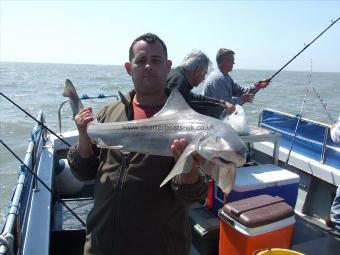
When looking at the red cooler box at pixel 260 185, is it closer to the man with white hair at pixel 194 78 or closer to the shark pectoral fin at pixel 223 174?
the man with white hair at pixel 194 78

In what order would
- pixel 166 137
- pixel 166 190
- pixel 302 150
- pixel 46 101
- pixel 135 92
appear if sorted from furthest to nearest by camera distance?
1. pixel 46 101
2. pixel 302 150
3. pixel 135 92
4. pixel 166 190
5. pixel 166 137

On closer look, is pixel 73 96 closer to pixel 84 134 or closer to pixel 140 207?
pixel 84 134

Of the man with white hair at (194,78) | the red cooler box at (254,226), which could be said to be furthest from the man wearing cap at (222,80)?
the red cooler box at (254,226)

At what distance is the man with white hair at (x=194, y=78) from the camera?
153 inches

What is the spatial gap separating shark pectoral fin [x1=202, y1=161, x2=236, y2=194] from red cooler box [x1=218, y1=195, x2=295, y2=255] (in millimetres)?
1599

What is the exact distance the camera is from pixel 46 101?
86.5 ft

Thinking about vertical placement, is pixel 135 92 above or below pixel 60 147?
above

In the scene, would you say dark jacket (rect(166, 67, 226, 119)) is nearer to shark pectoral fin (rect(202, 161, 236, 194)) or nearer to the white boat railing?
shark pectoral fin (rect(202, 161, 236, 194))

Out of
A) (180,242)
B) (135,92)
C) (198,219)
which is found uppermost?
(135,92)

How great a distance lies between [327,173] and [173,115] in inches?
167

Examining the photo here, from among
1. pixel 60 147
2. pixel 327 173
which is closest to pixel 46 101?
pixel 60 147

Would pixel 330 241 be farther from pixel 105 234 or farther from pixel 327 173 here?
A: pixel 105 234

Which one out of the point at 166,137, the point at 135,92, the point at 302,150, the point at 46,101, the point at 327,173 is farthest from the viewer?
the point at 46,101

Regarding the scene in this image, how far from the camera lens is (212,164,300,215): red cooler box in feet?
13.9
